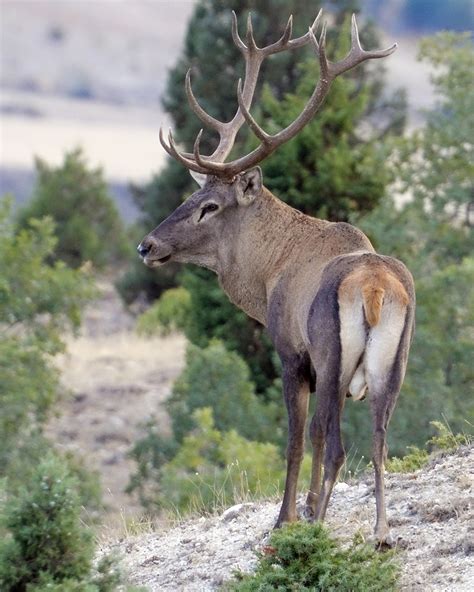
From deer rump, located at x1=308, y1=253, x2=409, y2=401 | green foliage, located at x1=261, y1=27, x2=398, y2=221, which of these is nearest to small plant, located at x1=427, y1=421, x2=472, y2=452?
deer rump, located at x1=308, y1=253, x2=409, y2=401

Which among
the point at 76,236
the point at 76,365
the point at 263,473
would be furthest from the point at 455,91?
the point at 76,236

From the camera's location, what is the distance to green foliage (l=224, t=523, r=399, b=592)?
748cm

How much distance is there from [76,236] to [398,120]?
8.91 m

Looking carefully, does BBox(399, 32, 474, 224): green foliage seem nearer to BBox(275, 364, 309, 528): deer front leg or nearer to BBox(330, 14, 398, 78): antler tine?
BBox(330, 14, 398, 78): antler tine

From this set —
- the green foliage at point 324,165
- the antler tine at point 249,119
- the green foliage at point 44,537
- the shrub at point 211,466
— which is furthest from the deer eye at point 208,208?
the green foliage at point 324,165

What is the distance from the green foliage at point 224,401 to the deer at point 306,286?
7.67 meters

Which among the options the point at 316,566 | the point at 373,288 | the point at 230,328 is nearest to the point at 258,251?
the point at 373,288

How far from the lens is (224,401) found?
18609 mm

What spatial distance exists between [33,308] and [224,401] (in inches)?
107

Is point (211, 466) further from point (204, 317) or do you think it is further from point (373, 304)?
point (373, 304)

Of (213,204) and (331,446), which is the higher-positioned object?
(213,204)

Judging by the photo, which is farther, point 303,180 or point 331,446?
point 303,180

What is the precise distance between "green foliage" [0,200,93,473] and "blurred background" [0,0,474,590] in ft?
0.08

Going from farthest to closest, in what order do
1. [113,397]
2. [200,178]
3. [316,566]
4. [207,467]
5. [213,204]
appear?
1. [113,397]
2. [207,467]
3. [200,178]
4. [213,204]
5. [316,566]
